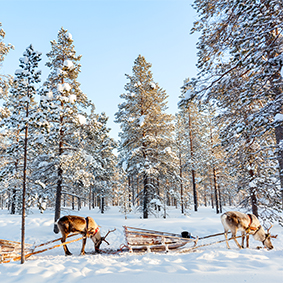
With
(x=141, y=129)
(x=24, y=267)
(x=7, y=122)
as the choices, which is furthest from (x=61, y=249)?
(x=141, y=129)

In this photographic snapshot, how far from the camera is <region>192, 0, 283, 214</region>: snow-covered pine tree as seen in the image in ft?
16.5

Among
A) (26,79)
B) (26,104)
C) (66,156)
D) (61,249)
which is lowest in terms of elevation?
(61,249)

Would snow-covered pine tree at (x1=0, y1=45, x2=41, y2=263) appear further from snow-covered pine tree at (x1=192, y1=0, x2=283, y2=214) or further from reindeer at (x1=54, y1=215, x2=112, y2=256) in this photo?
snow-covered pine tree at (x1=192, y1=0, x2=283, y2=214)

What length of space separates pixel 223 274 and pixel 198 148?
23516 millimetres

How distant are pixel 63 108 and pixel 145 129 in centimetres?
764

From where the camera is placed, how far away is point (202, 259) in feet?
19.4

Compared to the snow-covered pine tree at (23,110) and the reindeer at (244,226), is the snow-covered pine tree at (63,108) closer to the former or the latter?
the snow-covered pine tree at (23,110)

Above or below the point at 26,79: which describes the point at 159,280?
below

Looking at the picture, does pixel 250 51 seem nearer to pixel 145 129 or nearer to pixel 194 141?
pixel 145 129

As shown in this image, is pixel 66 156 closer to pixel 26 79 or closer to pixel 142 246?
pixel 26 79

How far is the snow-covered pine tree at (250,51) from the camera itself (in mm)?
5023

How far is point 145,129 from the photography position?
1786 cm

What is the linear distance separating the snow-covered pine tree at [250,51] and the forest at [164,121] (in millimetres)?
34

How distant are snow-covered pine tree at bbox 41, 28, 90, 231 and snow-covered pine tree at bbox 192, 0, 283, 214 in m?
8.65
